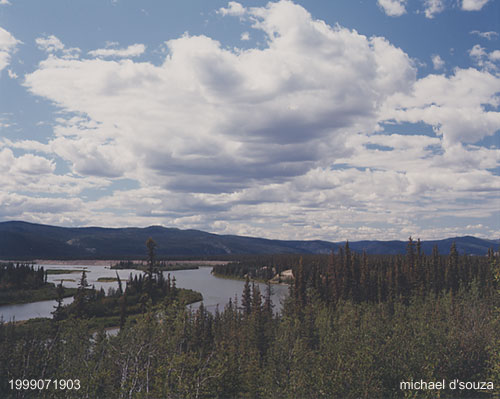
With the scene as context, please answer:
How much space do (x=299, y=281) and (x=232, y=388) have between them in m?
81.3

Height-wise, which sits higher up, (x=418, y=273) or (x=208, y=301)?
(x=418, y=273)

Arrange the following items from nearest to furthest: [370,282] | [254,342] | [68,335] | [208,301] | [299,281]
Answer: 1. [68,335]
2. [254,342]
3. [299,281]
4. [370,282]
5. [208,301]

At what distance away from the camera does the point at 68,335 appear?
2154 inches

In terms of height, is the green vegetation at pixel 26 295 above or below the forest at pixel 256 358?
below

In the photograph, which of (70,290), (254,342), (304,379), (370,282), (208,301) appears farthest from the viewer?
(70,290)

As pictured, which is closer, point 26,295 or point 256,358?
point 256,358

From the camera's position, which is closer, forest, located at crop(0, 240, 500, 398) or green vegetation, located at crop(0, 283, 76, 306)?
forest, located at crop(0, 240, 500, 398)

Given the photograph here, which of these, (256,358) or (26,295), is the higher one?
(256,358)

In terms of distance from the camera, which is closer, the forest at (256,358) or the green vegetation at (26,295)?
the forest at (256,358)

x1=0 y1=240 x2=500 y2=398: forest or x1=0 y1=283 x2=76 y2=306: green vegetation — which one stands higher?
x1=0 y1=240 x2=500 y2=398: forest

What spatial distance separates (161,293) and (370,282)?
2949 inches

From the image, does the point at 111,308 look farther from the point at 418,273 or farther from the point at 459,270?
the point at 459,270

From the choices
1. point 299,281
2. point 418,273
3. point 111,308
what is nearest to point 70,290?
point 111,308

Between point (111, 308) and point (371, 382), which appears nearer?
point (371, 382)
